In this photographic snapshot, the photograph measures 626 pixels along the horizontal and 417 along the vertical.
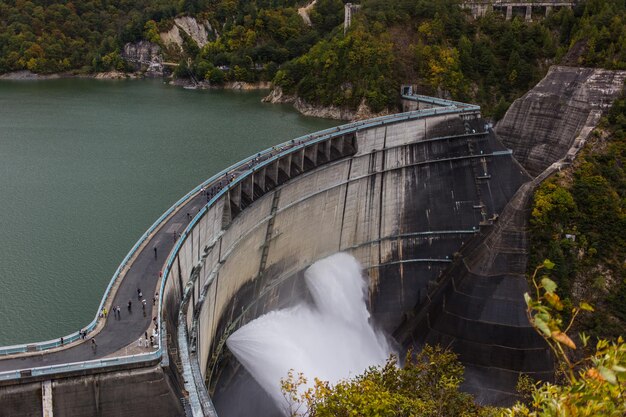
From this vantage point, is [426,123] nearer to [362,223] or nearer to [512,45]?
[362,223]

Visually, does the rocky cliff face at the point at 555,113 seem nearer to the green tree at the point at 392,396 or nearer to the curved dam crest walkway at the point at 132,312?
the curved dam crest walkway at the point at 132,312

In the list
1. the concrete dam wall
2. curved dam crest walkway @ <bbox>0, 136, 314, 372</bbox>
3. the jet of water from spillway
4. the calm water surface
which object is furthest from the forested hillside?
curved dam crest walkway @ <bbox>0, 136, 314, 372</bbox>

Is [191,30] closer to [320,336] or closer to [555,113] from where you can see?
[555,113]

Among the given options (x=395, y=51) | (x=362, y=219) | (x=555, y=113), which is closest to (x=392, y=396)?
(x=362, y=219)

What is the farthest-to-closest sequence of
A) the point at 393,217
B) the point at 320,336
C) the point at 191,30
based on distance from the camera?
the point at 191,30, the point at 393,217, the point at 320,336

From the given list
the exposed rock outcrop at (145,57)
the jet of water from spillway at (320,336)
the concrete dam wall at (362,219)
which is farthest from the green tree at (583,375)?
the exposed rock outcrop at (145,57)

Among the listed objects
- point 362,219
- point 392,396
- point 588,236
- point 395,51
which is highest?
point 395,51

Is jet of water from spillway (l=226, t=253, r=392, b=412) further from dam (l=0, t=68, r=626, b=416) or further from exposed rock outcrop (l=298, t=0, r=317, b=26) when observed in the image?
exposed rock outcrop (l=298, t=0, r=317, b=26)
